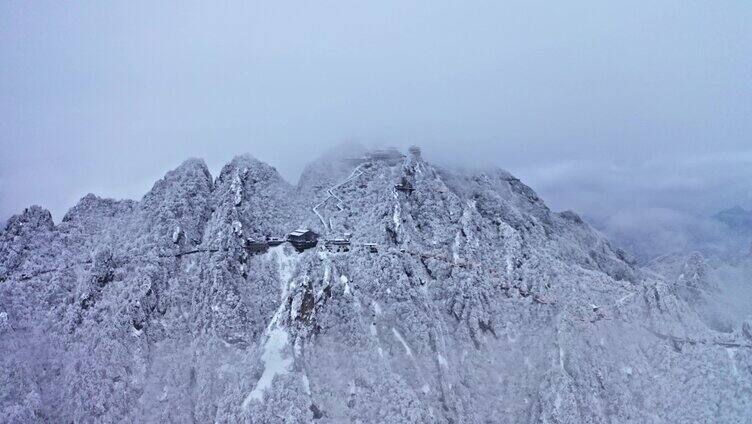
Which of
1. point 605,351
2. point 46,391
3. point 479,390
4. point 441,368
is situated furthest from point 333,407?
point 605,351

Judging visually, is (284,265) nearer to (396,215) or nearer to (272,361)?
(272,361)

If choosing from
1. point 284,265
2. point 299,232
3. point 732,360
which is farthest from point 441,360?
point 732,360

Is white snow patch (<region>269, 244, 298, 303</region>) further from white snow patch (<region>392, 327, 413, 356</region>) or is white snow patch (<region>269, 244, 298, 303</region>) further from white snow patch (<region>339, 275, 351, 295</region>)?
white snow patch (<region>392, 327, 413, 356</region>)

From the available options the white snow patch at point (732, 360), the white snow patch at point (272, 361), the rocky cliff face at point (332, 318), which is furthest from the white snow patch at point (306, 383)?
the white snow patch at point (732, 360)

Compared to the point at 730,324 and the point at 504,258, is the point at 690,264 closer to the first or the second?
the point at 730,324

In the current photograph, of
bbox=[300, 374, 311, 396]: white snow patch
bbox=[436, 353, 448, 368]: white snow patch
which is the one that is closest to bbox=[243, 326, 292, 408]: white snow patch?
bbox=[300, 374, 311, 396]: white snow patch

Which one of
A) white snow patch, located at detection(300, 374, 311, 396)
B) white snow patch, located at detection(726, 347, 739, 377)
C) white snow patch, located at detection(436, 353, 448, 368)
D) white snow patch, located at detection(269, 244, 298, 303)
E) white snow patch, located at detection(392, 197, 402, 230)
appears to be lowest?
white snow patch, located at detection(726, 347, 739, 377)

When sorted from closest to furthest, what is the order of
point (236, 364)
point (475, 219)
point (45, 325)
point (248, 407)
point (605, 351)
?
point (248, 407)
point (236, 364)
point (45, 325)
point (605, 351)
point (475, 219)

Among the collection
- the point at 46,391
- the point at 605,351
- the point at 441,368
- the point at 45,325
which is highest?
the point at 45,325
